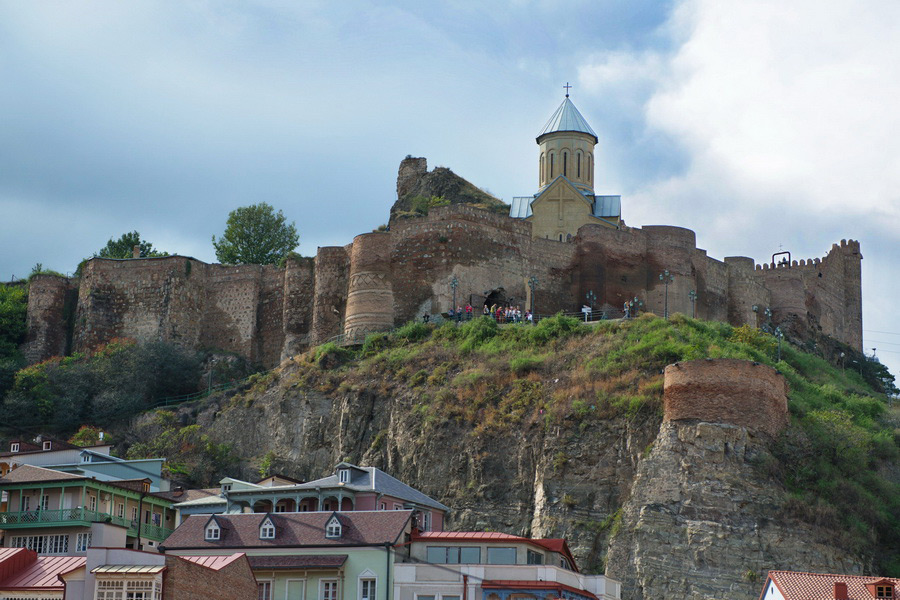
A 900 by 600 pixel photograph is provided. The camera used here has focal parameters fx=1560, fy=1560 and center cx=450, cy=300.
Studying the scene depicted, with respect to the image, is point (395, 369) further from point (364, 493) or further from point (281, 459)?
point (364, 493)

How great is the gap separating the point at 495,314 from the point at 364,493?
20.5 m

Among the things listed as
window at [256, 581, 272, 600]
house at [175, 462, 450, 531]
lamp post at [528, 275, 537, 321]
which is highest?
lamp post at [528, 275, 537, 321]

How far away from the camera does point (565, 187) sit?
86.8 meters

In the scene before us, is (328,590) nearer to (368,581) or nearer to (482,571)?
(368,581)

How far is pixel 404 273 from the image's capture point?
7362 cm

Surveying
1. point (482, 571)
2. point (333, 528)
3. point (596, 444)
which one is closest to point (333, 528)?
point (333, 528)

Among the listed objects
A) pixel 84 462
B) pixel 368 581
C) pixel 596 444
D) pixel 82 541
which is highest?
pixel 596 444

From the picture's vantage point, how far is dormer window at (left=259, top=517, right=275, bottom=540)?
161 feet

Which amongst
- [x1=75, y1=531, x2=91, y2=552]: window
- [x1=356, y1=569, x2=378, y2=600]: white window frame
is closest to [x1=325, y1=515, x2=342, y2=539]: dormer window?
[x1=356, y1=569, x2=378, y2=600]: white window frame

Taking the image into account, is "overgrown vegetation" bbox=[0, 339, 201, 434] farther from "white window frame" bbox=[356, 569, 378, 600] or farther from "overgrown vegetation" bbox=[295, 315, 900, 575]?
"white window frame" bbox=[356, 569, 378, 600]

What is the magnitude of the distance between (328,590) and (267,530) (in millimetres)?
3260

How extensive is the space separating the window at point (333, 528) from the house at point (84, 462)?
1314 centimetres

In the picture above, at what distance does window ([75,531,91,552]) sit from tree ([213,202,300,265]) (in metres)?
40.5

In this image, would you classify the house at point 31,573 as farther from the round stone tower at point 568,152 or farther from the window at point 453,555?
the round stone tower at point 568,152
